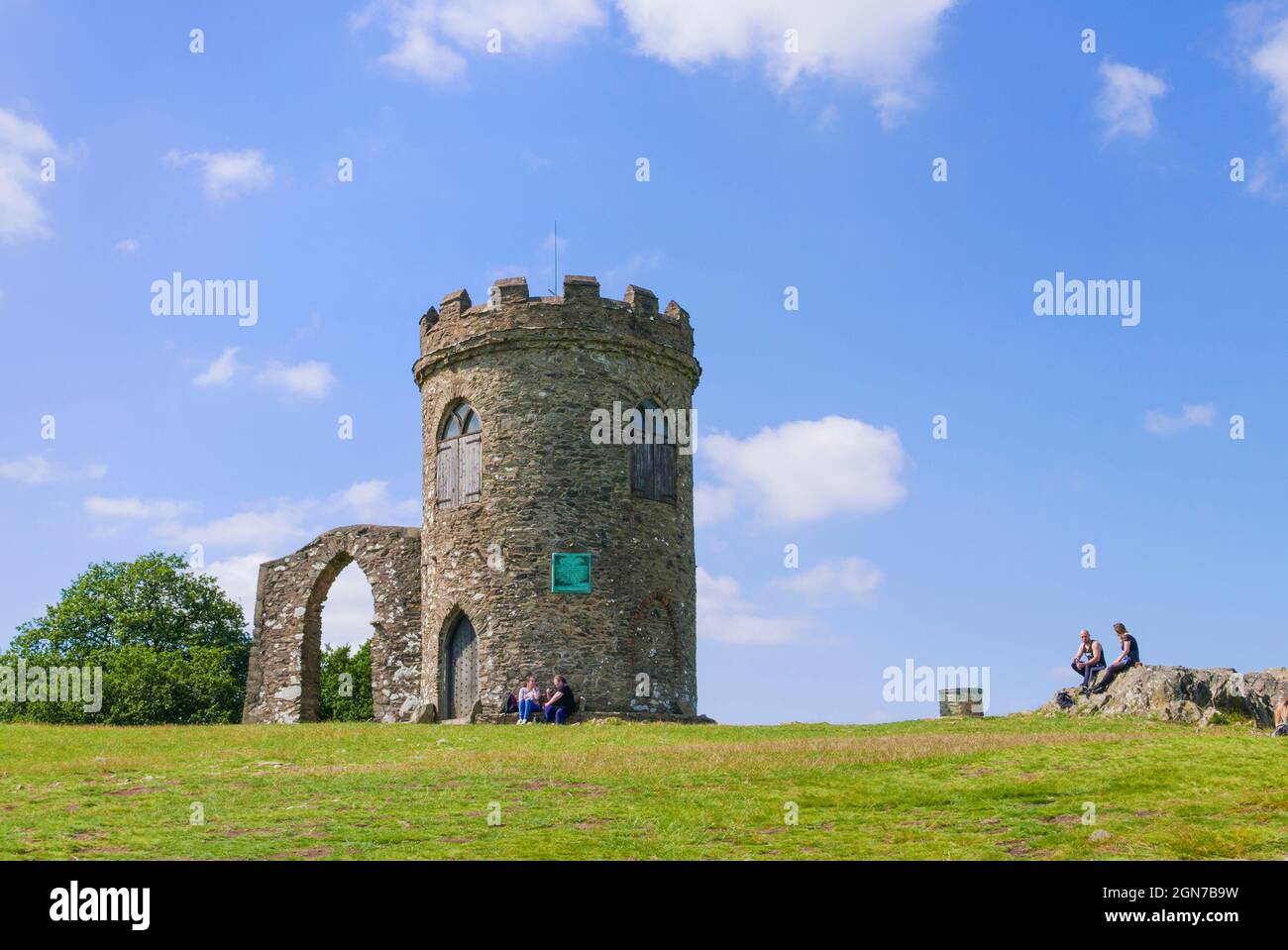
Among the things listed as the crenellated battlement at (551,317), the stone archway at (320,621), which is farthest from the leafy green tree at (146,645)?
the crenellated battlement at (551,317)

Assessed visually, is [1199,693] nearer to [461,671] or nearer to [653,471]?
[653,471]

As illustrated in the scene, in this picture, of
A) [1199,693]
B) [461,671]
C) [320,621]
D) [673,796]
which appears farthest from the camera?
[320,621]

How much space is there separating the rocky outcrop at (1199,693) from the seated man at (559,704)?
10.9 m

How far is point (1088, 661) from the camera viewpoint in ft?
87.7

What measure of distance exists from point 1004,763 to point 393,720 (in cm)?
2026

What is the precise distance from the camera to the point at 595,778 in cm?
1645

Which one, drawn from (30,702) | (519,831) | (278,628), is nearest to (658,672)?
(278,628)

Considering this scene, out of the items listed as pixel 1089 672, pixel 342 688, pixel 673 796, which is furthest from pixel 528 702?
pixel 342 688

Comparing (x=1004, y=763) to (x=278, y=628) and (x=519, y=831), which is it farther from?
(x=278, y=628)

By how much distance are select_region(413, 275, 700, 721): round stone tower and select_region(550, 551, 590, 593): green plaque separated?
3 centimetres

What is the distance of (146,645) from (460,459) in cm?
2408

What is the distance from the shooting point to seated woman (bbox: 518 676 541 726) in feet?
96.1

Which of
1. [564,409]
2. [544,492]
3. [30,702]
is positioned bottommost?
[30,702]

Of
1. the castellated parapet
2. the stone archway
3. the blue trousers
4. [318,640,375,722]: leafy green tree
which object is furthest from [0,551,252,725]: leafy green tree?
the blue trousers
